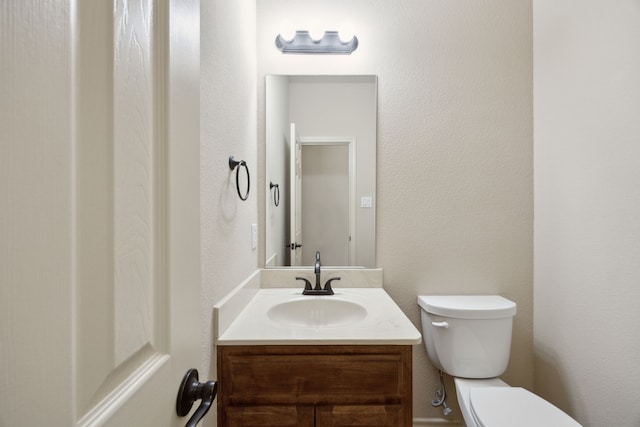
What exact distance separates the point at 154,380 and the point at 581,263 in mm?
1670

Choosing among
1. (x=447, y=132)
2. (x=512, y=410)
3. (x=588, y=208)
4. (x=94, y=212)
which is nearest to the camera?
(x=94, y=212)

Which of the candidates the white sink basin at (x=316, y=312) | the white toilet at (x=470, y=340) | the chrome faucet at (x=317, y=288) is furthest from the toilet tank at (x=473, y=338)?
the chrome faucet at (x=317, y=288)

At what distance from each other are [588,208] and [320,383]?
1.32 m

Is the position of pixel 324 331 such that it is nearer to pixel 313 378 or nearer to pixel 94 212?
pixel 313 378

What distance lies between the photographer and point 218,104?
1065 millimetres

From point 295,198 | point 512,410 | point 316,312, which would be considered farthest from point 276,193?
point 512,410

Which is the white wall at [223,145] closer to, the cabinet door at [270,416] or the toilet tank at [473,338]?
the cabinet door at [270,416]

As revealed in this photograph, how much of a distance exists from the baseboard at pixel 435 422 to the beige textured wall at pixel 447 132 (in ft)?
1.31

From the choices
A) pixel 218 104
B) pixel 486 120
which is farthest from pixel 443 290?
pixel 218 104

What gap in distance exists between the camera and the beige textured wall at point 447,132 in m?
1.69

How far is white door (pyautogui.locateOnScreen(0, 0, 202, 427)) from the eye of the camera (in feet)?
0.74

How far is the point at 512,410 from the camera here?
1145 mm

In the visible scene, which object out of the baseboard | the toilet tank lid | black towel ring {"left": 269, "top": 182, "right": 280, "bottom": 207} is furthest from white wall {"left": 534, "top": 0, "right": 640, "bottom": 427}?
black towel ring {"left": 269, "top": 182, "right": 280, "bottom": 207}

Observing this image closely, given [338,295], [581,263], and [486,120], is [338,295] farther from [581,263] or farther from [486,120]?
[486,120]
